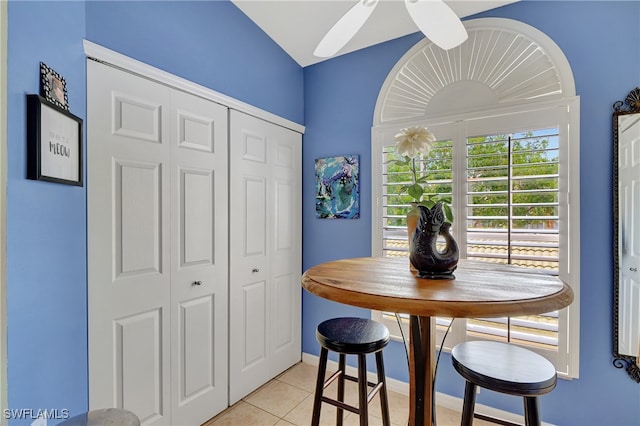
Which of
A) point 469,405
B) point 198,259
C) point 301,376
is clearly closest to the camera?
point 469,405

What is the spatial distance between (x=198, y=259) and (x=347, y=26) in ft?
5.13

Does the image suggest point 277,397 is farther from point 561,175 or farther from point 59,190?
point 561,175

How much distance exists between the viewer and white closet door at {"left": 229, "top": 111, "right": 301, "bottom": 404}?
7.31 feet

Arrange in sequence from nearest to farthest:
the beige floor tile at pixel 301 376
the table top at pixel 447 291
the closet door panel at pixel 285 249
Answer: the table top at pixel 447 291 < the beige floor tile at pixel 301 376 < the closet door panel at pixel 285 249

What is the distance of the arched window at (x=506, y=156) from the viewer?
6.08 ft

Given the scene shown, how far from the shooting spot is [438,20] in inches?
51.2

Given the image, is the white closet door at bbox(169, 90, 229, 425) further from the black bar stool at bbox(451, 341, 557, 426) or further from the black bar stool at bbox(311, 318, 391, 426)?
the black bar stool at bbox(451, 341, 557, 426)

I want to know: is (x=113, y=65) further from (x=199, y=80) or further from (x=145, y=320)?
(x=145, y=320)

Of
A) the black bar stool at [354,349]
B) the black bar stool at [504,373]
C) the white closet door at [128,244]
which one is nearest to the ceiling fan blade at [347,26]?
the white closet door at [128,244]

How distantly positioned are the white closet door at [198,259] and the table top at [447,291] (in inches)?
39.1

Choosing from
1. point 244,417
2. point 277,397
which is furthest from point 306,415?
point 244,417

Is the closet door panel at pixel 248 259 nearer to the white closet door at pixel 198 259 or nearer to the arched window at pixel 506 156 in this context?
the white closet door at pixel 198 259

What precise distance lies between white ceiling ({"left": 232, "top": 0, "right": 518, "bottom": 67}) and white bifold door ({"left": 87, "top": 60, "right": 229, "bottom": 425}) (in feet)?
2.80

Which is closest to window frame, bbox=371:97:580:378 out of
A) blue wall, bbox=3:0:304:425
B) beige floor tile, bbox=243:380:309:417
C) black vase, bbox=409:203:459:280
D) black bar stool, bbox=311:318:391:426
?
black bar stool, bbox=311:318:391:426
